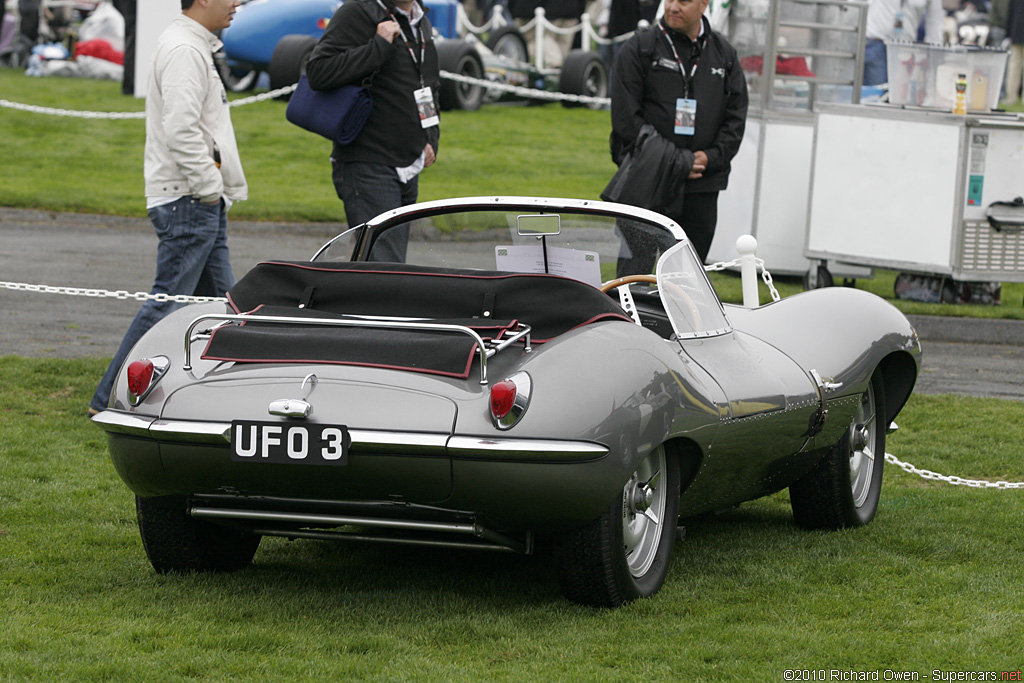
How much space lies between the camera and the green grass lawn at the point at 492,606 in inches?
147

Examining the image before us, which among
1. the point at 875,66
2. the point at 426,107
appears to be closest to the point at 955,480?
the point at 426,107

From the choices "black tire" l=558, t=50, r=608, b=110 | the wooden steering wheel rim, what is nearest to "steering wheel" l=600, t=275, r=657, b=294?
the wooden steering wheel rim

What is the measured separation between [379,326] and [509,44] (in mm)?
19138

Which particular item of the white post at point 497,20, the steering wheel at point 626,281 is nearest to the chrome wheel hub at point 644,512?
the steering wheel at point 626,281

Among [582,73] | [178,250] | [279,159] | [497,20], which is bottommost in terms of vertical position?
[178,250]

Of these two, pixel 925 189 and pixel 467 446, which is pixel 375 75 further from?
pixel 925 189

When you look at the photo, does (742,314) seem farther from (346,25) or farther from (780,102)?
(780,102)

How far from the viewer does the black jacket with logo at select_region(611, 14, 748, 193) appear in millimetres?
8023

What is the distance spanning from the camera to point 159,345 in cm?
443

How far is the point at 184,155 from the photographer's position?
6836 millimetres

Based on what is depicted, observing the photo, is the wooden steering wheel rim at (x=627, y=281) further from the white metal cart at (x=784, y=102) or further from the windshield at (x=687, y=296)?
the white metal cart at (x=784, y=102)

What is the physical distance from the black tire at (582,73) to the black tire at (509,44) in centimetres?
120

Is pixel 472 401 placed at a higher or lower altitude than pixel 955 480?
higher

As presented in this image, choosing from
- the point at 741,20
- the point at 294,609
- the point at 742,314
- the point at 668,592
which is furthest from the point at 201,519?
the point at 741,20
